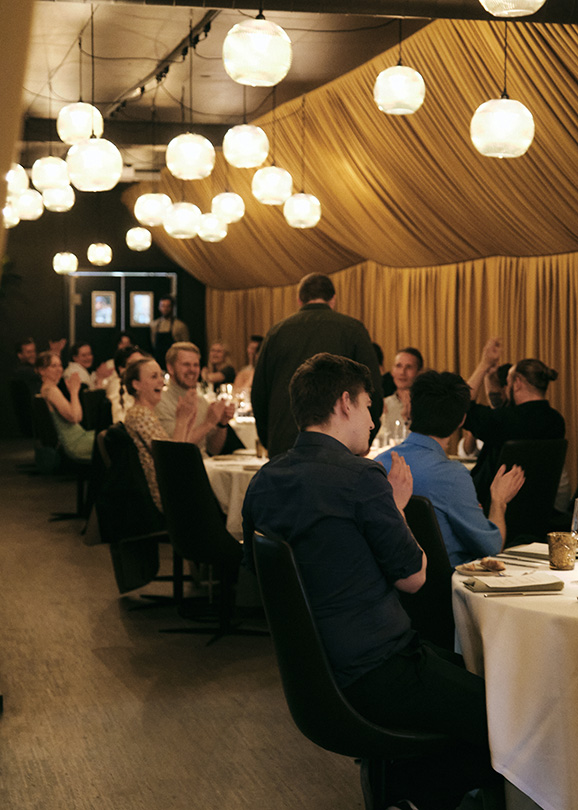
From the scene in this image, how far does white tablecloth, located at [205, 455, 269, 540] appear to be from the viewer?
5.08 metres

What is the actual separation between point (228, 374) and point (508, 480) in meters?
8.87

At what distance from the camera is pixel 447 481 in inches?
122

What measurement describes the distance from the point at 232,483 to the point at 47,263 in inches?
490

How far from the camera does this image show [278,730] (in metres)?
3.61

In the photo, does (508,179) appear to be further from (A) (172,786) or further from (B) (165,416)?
(A) (172,786)

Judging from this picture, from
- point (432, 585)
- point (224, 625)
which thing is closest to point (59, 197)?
point (224, 625)

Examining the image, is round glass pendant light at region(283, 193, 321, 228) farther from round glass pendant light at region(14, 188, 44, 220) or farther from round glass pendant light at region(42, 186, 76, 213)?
round glass pendant light at region(14, 188, 44, 220)

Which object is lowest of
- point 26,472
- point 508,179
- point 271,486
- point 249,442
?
point 26,472

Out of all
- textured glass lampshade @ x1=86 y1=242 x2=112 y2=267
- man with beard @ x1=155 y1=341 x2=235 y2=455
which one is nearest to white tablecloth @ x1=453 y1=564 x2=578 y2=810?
man with beard @ x1=155 y1=341 x2=235 y2=455

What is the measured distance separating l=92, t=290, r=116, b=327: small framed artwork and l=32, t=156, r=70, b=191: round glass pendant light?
A: 9.41 m

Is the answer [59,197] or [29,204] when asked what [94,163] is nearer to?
[59,197]

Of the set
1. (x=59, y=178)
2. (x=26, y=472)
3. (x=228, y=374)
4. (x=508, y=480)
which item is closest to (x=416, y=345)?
(x=228, y=374)

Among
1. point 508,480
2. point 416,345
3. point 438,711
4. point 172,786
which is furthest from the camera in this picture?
point 416,345

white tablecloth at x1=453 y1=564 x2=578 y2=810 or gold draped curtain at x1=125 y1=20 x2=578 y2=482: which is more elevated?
gold draped curtain at x1=125 y1=20 x2=578 y2=482
